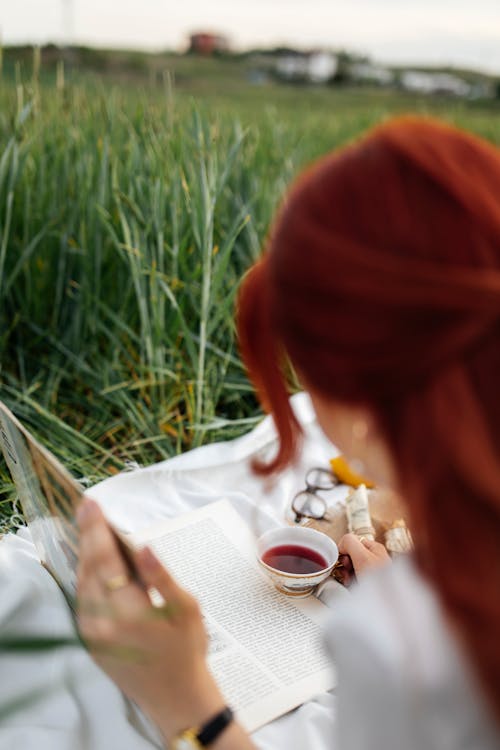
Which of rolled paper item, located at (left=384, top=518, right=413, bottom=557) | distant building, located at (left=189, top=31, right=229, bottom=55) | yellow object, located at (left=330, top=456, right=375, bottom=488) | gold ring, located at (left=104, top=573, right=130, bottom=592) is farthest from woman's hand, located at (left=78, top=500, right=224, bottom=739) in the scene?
distant building, located at (left=189, top=31, right=229, bottom=55)

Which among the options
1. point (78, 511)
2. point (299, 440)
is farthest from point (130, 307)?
point (78, 511)

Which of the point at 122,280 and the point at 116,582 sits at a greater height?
the point at 116,582

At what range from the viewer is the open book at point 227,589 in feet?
3.46

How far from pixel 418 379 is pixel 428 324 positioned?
5 centimetres

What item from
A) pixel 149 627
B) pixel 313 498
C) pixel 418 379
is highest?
pixel 418 379

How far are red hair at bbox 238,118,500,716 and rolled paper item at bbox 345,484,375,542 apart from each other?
0.95m

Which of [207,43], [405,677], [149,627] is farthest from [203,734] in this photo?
[207,43]

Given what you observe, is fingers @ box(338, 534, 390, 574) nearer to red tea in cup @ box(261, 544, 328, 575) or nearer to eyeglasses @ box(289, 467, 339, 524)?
red tea in cup @ box(261, 544, 328, 575)

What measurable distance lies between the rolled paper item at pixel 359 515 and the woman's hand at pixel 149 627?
2.49 ft

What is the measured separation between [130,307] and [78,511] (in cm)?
159

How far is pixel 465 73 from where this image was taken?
32.2 m

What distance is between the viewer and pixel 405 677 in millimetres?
596

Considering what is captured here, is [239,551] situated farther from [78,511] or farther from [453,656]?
[453,656]

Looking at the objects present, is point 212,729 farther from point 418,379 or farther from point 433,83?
point 433,83
